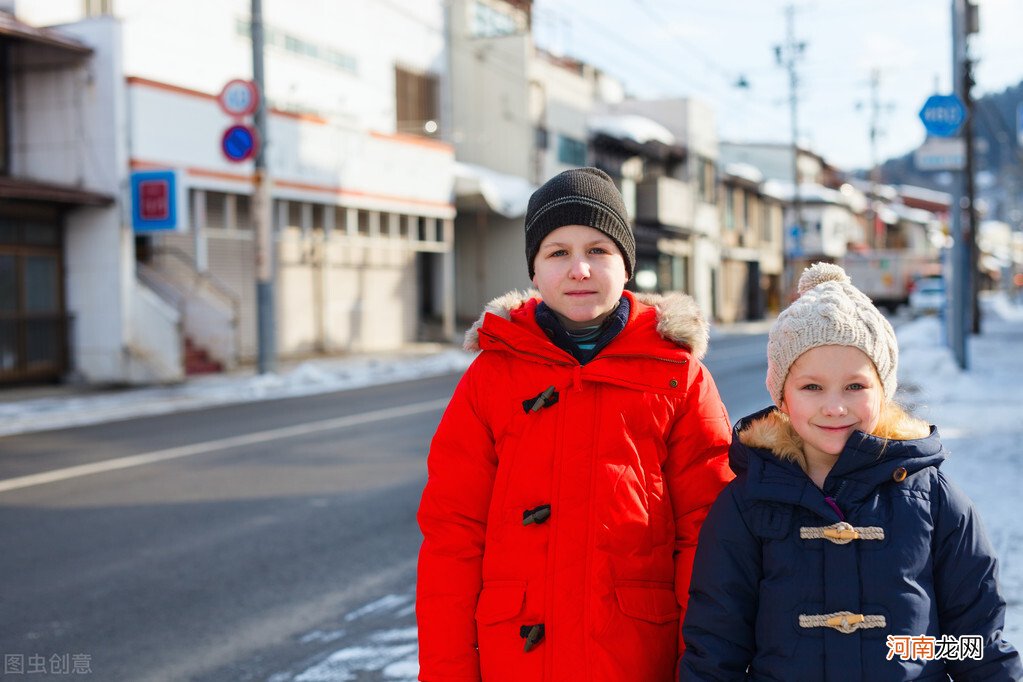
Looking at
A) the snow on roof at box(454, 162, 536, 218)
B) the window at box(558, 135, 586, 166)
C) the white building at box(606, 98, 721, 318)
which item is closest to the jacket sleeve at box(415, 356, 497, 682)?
the snow on roof at box(454, 162, 536, 218)

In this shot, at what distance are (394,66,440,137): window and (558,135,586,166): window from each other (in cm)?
506

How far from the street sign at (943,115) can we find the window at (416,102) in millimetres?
18034

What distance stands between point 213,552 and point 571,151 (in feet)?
102

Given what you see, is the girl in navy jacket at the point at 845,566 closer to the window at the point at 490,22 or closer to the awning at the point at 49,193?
the awning at the point at 49,193

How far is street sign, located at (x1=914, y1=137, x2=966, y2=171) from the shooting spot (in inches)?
603

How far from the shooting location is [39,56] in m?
18.4

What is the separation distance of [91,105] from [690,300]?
712 inches

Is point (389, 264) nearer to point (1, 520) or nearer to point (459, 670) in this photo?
point (1, 520)

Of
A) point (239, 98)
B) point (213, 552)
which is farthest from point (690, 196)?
point (213, 552)

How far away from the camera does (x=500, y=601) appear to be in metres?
2.39

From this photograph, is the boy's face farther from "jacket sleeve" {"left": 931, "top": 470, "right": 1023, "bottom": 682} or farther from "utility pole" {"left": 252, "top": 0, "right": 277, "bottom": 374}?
"utility pole" {"left": 252, "top": 0, "right": 277, "bottom": 374}

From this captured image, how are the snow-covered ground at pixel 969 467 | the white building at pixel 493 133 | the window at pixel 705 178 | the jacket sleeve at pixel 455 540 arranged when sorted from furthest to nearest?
the window at pixel 705 178, the white building at pixel 493 133, the snow-covered ground at pixel 969 467, the jacket sleeve at pixel 455 540

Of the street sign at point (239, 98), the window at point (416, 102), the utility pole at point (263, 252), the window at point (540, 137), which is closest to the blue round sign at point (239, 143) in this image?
the utility pole at point (263, 252)

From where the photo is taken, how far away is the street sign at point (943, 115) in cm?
1465
